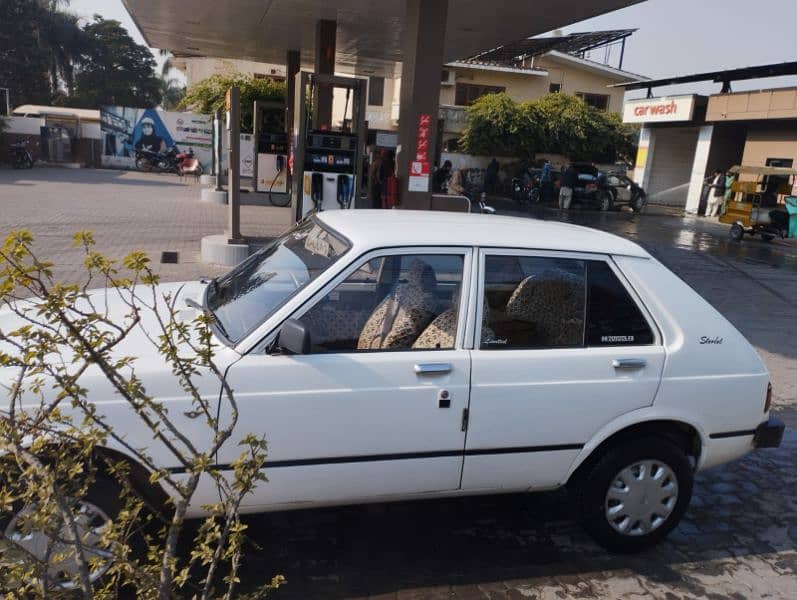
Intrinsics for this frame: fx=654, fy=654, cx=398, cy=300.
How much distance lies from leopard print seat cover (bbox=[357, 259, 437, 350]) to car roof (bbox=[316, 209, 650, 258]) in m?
0.21

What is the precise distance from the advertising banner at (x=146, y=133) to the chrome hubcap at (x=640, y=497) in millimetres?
28386

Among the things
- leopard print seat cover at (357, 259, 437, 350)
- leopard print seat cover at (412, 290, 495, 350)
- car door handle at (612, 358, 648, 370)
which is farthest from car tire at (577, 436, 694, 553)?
leopard print seat cover at (357, 259, 437, 350)

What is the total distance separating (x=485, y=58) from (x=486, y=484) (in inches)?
1641

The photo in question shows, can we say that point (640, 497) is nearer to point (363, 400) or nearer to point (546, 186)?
point (363, 400)

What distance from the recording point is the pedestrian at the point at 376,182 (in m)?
13.5

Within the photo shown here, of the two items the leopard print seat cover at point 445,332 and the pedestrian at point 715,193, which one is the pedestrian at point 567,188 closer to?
the pedestrian at point 715,193

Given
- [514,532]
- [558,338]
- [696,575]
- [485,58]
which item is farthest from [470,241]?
[485,58]

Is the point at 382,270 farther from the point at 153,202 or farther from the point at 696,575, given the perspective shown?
the point at 153,202

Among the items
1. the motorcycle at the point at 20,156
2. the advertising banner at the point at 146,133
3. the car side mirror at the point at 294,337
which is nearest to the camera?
the car side mirror at the point at 294,337

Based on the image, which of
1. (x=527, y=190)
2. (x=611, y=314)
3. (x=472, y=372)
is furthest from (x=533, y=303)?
(x=527, y=190)

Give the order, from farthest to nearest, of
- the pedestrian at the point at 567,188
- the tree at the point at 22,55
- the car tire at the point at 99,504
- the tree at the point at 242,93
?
the tree at the point at 22,55, the pedestrian at the point at 567,188, the tree at the point at 242,93, the car tire at the point at 99,504

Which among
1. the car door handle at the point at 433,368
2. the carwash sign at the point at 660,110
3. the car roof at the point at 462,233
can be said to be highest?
the carwash sign at the point at 660,110

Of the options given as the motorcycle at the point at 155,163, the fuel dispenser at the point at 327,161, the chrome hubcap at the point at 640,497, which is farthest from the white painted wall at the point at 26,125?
the chrome hubcap at the point at 640,497

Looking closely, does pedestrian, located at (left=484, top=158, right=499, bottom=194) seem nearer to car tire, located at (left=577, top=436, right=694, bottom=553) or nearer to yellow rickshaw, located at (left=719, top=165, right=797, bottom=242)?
yellow rickshaw, located at (left=719, top=165, right=797, bottom=242)
